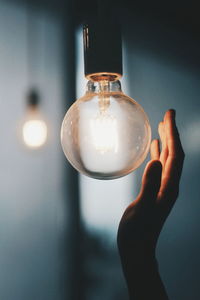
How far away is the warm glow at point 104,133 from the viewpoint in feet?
1.46

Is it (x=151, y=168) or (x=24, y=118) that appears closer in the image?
(x=151, y=168)

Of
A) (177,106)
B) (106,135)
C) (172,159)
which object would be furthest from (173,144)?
(177,106)

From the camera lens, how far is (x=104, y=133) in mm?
451

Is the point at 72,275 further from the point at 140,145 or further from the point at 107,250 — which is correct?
the point at 140,145

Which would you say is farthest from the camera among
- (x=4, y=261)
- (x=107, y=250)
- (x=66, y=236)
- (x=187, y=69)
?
(x=66, y=236)

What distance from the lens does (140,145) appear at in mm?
440

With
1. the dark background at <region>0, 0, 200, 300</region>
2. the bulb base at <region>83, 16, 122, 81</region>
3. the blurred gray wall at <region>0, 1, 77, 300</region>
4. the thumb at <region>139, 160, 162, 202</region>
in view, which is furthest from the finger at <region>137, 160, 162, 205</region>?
the blurred gray wall at <region>0, 1, 77, 300</region>

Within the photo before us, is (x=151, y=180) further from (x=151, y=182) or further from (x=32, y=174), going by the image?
(x=32, y=174)

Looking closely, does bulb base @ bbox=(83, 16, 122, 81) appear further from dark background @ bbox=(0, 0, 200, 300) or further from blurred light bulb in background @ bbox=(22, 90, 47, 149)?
blurred light bulb in background @ bbox=(22, 90, 47, 149)

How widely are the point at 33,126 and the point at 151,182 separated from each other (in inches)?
30.7

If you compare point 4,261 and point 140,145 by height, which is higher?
point 140,145

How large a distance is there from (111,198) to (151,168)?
0.69 meters

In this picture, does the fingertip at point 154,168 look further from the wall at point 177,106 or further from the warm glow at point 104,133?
the wall at point 177,106

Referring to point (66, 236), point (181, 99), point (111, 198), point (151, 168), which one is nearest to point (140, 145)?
point (151, 168)
